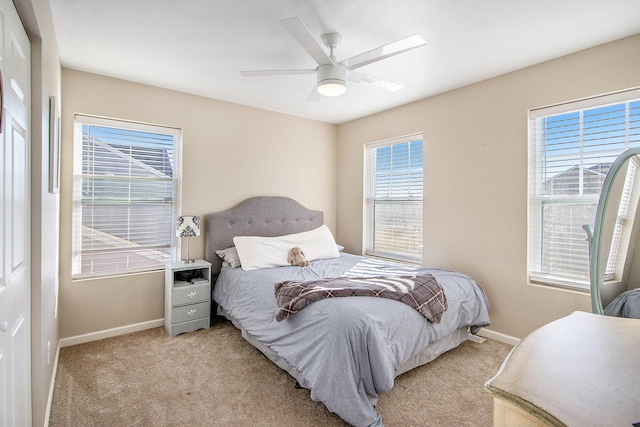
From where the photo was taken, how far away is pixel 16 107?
4.03ft

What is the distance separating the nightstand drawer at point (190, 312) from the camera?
310 centimetres

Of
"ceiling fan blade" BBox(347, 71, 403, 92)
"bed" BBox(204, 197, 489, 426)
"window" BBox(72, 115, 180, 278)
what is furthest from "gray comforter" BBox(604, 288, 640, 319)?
"window" BBox(72, 115, 180, 278)

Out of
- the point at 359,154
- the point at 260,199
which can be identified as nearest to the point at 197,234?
the point at 260,199

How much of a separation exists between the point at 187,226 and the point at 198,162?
78 cm

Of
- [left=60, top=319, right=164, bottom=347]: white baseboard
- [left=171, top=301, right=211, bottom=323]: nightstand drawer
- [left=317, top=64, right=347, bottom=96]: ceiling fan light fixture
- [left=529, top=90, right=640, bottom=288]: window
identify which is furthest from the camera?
[left=171, top=301, right=211, bottom=323]: nightstand drawer

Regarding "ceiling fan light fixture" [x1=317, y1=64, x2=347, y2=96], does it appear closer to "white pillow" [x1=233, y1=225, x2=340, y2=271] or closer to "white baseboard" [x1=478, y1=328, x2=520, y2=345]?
"white pillow" [x1=233, y1=225, x2=340, y2=271]

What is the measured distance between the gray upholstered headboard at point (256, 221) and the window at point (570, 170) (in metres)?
2.60

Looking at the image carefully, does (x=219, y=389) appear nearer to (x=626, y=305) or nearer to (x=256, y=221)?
(x=256, y=221)

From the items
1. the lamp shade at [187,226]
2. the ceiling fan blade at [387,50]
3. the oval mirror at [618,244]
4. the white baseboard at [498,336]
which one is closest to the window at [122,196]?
the lamp shade at [187,226]

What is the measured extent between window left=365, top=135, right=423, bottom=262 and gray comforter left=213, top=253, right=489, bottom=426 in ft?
3.46

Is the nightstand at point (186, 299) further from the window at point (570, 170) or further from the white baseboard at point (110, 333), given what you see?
the window at point (570, 170)

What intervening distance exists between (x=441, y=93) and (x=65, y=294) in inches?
166

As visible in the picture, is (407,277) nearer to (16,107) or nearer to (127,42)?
(16,107)

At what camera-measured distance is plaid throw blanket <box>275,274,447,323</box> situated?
215 cm
